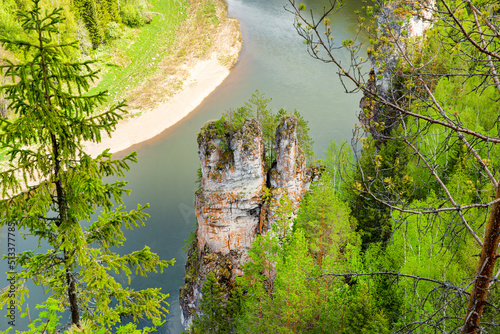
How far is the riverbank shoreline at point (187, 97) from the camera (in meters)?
46.1

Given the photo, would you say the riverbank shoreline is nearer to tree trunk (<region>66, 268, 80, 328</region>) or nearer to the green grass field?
the green grass field

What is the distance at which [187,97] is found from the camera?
171ft

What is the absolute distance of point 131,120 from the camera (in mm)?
48750

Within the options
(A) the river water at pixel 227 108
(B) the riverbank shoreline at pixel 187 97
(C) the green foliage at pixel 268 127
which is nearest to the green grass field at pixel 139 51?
(B) the riverbank shoreline at pixel 187 97

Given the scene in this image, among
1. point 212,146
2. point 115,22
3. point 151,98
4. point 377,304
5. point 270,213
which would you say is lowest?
point 377,304

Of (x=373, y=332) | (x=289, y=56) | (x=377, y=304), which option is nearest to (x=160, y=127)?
(x=289, y=56)

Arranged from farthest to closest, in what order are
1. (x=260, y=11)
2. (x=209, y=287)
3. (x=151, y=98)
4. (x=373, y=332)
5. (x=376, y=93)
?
(x=260, y=11) → (x=151, y=98) → (x=209, y=287) → (x=373, y=332) → (x=376, y=93)

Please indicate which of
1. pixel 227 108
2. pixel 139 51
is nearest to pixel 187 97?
pixel 227 108

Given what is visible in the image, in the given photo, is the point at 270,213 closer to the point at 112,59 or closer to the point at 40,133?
the point at 40,133

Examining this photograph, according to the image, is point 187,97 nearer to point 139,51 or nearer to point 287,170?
point 139,51

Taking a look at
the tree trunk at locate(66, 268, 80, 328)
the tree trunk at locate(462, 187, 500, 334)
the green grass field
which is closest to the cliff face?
the tree trunk at locate(66, 268, 80, 328)

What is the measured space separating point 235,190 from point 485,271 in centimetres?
1961

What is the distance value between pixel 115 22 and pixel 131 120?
1795 centimetres

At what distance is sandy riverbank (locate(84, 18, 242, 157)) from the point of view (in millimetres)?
46156
